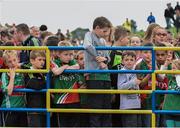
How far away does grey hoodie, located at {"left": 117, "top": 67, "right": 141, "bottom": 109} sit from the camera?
8594 mm

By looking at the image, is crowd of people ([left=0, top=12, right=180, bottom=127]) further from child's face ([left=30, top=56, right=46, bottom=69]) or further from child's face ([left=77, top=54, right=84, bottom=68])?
child's face ([left=77, top=54, right=84, bottom=68])

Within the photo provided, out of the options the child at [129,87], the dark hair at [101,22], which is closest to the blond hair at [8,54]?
the dark hair at [101,22]

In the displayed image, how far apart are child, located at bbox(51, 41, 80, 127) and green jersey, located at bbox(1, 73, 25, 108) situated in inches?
17.2

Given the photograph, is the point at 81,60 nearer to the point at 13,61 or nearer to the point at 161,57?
the point at 13,61

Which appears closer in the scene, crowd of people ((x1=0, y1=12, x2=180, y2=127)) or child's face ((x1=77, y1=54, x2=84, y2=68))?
crowd of people ((x1=0, y1=12, x2=180, y2=127))

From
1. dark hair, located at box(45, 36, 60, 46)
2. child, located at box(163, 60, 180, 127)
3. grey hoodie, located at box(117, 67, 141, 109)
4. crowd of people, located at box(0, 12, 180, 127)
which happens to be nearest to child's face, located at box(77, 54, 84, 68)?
crowd of people, located at box(0, 12, 180, 127)

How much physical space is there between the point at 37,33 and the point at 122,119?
356 centimetres

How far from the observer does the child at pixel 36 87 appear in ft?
28.2

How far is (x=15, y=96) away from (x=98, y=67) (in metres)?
1.15

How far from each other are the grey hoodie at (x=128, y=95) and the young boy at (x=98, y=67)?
0.56 feet

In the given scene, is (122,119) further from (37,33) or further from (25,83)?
(37,33)

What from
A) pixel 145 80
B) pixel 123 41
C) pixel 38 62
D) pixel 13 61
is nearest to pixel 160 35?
pixel 123 41

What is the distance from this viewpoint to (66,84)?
338 inches

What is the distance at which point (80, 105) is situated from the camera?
870cm
